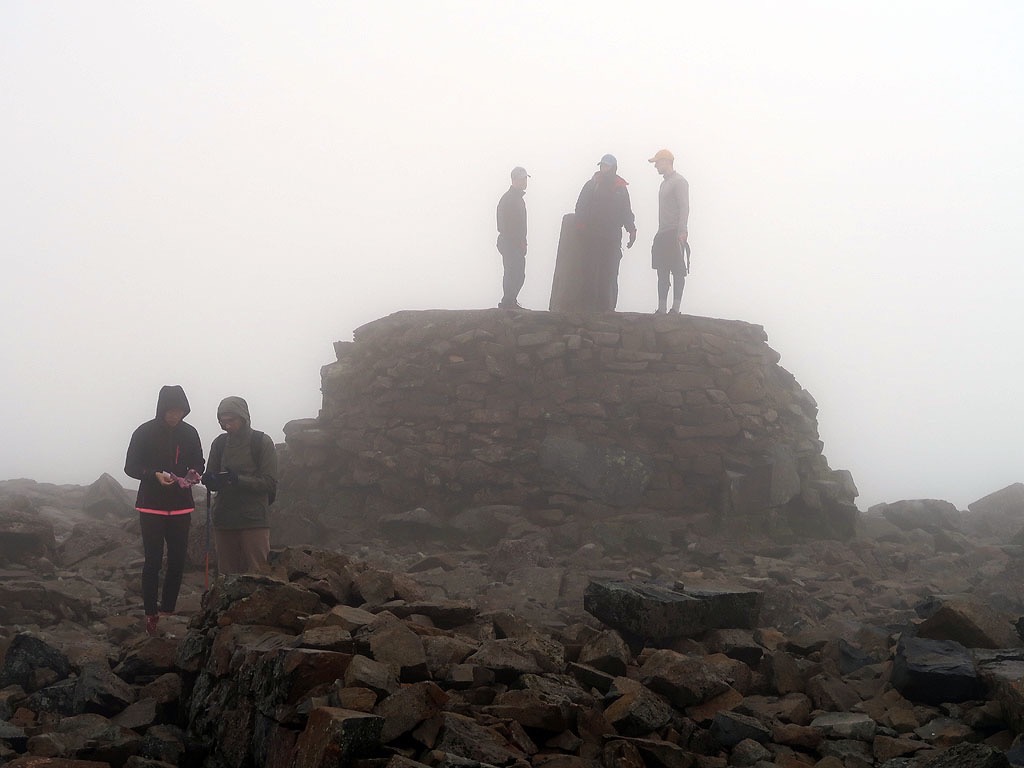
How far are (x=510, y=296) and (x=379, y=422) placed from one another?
10.5 feet

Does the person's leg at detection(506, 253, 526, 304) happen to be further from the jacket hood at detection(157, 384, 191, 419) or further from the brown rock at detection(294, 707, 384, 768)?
the brown rock at detection(294, 707, 384, 768)

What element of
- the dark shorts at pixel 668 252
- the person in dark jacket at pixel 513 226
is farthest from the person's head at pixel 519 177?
the dark shorts at pixel 668 252

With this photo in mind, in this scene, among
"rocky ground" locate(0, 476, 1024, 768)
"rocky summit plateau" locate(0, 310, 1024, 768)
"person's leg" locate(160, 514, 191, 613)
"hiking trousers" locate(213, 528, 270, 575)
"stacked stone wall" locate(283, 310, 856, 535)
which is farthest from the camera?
"stacked stone wall" locate(283, 310, 856, 535)

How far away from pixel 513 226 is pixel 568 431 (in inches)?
144

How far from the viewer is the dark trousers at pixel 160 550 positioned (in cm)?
765

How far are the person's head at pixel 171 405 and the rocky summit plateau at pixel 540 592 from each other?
1.57 meters

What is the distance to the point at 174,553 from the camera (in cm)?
784

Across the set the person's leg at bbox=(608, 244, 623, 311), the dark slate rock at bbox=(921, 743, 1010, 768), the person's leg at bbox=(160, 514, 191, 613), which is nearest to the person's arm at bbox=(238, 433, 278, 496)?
the person's leg at bbox=(160, 514, 191, 613)

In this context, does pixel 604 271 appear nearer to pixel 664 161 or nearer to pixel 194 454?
pixel 664 161

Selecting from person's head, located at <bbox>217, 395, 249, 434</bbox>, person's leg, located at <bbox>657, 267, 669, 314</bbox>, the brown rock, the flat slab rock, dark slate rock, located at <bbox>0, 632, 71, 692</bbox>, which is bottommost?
dark slate rock, located at <bbox>0, 632, 71, 692</bbox>

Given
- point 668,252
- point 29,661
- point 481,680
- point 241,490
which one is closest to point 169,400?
point 241,490

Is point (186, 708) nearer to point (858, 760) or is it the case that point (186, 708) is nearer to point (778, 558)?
point (858, 760)

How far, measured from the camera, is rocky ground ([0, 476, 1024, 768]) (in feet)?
15.4

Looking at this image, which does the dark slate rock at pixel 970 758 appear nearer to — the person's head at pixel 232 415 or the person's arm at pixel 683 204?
the person's head at pixel 232 415
